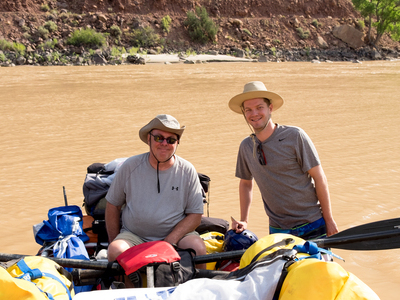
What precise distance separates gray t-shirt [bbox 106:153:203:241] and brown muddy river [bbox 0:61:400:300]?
6.07 ft

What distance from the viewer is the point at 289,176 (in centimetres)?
362

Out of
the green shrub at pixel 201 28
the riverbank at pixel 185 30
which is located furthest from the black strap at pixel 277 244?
the green shrub at pixel 201 28

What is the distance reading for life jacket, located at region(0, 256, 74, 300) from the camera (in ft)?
6.56

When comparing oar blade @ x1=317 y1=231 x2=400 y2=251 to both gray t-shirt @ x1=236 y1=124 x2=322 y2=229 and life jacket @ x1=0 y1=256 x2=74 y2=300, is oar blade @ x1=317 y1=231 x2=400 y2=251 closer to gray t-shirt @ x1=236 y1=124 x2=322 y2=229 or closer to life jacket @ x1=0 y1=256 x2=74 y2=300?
gray t-shirt @ x1=236 y1=124 x2=322 y2=229

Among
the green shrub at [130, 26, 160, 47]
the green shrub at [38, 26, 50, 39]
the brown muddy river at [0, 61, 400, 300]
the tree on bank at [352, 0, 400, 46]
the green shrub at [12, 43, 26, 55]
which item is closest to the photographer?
the brown muddy river at [0, 61, 400, 300]

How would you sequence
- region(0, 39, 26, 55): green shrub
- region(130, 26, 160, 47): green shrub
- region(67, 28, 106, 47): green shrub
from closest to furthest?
region(0, 39, 26, 55): green shrub → region(67, 28, 106, 47): green shrub → region(130, 26, 160, 47): green shrub

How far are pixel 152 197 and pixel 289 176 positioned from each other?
1.11 m

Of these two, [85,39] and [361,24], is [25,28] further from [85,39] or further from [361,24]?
[361,24]

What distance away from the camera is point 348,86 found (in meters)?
20.2

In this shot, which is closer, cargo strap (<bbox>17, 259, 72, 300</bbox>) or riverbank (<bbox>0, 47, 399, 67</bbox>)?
cargo strap (<bbox>17, 259, 72, 300</bbox>)

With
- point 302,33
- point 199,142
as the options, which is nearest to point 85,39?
point 302,33

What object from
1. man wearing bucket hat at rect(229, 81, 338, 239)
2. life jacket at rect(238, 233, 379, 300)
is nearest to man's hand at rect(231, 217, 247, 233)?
man wearing bucket hat at rect(229, 81, 338, 239)

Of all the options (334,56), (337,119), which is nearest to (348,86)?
(337,119)

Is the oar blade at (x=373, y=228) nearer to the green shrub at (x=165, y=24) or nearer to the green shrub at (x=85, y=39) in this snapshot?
the green shrub at (x=85, y=39)
